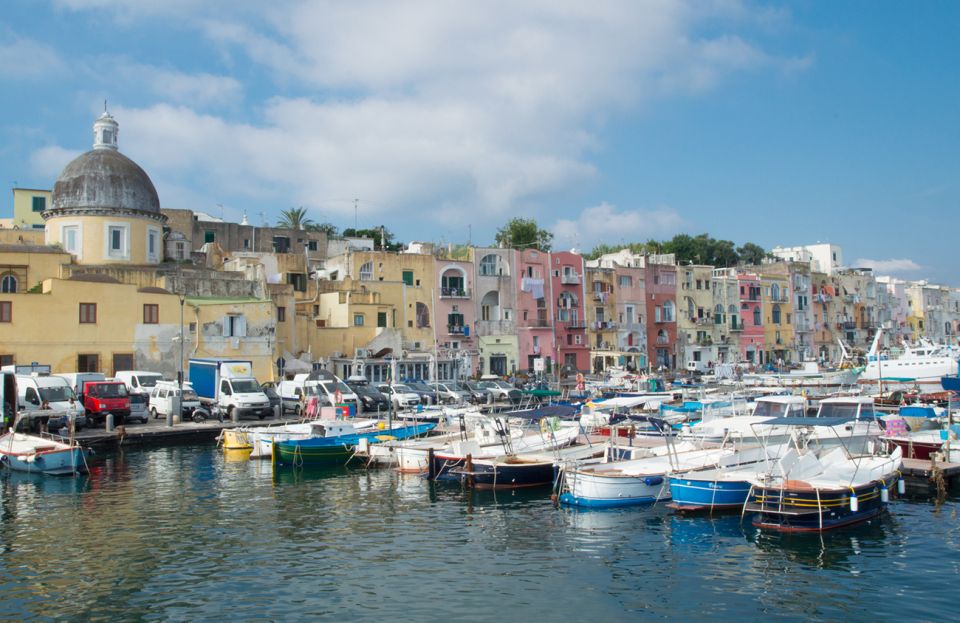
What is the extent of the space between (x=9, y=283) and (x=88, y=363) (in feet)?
41.0

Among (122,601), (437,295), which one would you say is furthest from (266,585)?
(437,295)

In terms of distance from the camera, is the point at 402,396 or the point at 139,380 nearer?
the point at 139,380

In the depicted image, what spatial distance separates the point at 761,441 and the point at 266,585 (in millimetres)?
17737

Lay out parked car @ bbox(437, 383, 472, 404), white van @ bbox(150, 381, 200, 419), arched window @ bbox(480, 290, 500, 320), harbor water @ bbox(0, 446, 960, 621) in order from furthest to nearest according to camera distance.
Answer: arched window @ bbox(480, 290, 500, 320) → parked car @ bbox(437, 383, 472, 404) → white van @ bbox(150, 381, 200, 419) → harbor water @ bbox(0, 446, 960, 621)

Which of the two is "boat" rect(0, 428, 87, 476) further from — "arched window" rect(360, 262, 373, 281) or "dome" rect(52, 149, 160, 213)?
"arched window" rect(360, 262, 373, 281)

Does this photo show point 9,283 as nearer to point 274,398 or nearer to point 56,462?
point 274,398

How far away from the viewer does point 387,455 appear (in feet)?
105

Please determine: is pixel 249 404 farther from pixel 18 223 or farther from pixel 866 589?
pixel 18 223

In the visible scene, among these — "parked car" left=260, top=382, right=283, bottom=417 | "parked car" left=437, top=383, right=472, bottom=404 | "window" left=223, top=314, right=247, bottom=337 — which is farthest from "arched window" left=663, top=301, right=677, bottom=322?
"parked car" left=260, top=382, right=283, bottom=417

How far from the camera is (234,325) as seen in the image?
52656 mm

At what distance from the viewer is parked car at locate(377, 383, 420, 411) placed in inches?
1829

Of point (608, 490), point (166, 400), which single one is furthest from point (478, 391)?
point (608, 490)

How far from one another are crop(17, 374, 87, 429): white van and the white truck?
7261mm

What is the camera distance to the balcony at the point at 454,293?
226ft
